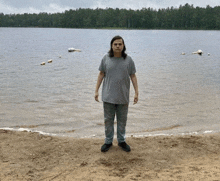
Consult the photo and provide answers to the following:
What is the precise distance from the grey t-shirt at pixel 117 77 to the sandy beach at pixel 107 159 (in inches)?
44.1

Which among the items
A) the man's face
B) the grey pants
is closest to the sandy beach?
the grey pants

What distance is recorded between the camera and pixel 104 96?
17.5ft

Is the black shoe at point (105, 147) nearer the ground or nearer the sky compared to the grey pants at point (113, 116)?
nearer the ground

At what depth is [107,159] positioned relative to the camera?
5188 mm

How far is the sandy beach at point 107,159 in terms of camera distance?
4.49 meters

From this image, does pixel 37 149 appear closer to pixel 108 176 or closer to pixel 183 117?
pixel 108 176

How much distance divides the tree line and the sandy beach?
5726 inches

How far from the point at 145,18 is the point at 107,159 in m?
158

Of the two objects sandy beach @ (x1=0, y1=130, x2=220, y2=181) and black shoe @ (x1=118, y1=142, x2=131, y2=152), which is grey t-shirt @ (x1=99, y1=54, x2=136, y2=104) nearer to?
black shoe @ (x1=118, y1=142, x2=131, y2=152)

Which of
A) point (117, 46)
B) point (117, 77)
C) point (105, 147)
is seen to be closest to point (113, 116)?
point (105, 147)

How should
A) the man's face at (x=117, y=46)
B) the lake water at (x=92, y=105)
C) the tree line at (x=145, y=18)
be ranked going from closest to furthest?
the man's face at (x=117, y=46) → the lake water at (x=92, y=105) → the tree line at (x=145, y=18)

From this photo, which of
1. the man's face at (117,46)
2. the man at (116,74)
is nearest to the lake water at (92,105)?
the man at (116,74)

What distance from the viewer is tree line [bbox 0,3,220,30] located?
143625mm

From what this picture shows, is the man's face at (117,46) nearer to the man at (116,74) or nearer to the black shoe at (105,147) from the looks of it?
the man at (116,74)
